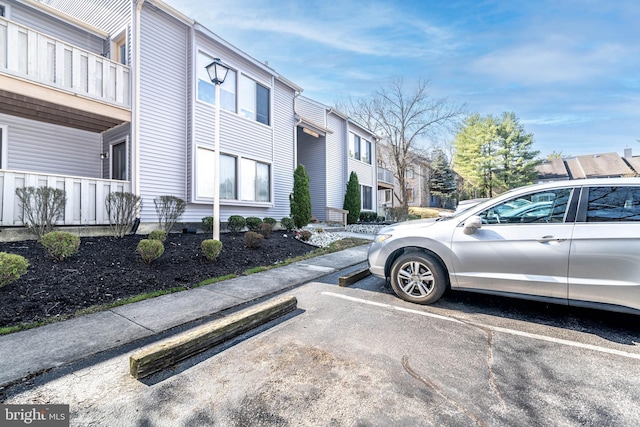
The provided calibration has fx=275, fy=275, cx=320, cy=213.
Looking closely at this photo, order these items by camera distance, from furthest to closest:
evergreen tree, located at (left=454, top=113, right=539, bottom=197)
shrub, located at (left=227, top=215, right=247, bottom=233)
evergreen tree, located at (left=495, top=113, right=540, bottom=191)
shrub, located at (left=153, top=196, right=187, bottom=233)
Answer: evergreen tree, located at (left=454, top=113, right=539, bottom=197)
evergreen tree, located at (left=495, top=113, right=540, bottom=191)
shrub, located at (left=227, top=215, right=247, bottom=233)
shrub, located at (left=153, top=196, right=187, bottom=233)

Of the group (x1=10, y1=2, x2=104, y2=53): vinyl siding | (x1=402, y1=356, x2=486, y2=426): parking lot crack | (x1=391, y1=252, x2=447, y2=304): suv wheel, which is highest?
(x1=10, y1=2, x2=104, y2=53): vinyl siding

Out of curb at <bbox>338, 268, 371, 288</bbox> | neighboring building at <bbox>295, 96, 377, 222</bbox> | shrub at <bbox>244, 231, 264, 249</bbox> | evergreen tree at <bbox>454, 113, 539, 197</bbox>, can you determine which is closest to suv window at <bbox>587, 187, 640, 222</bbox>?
curb at <bbox>338, 268, 371, 288</bbox>

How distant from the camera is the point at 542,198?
129 inches

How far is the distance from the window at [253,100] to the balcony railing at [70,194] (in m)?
4.80

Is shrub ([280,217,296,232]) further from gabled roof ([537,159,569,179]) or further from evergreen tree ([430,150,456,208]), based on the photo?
→ gabled roof ([537,159,569,179])

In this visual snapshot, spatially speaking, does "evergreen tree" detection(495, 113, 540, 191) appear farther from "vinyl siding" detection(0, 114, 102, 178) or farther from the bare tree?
"vinyl siding" detection(0, 114, 102, 178)

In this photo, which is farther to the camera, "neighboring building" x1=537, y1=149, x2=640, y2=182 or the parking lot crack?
"neighboring building" x1=537, y1=149, x2=640, y2=182

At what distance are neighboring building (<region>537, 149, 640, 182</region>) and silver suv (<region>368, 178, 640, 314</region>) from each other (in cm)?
3307

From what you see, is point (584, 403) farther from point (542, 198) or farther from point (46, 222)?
point (46, 222)

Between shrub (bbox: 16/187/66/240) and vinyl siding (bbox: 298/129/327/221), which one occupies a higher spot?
vinyl siding (bbox: 298/129/327/221)

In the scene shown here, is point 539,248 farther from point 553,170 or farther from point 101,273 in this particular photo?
point 553,170

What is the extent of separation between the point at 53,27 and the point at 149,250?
7.53 meters

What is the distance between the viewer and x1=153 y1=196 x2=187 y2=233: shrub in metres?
7.00

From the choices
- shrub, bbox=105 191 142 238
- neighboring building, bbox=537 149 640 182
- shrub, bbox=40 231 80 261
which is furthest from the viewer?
neighboring building, bbox=537 149 640 182
